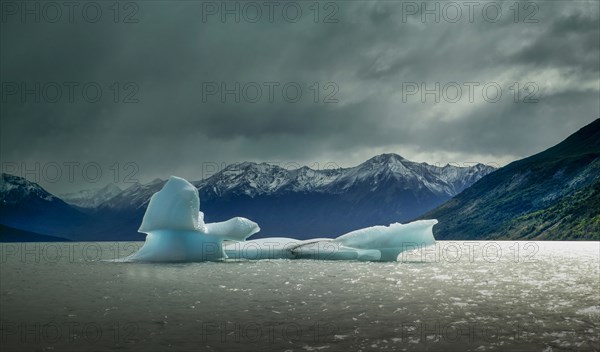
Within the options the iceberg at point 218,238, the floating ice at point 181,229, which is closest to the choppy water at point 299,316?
the floating ice at point 181,229

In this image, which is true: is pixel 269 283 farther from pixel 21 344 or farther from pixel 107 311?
pixel 21 344

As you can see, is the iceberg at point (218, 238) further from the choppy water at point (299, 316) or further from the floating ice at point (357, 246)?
the choppy water at point (299, 316)

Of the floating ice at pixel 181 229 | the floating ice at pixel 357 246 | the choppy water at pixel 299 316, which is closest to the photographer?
the choppy water at pixel 299 316

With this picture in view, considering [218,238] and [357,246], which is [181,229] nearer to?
[218,238]

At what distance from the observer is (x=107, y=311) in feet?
72.8

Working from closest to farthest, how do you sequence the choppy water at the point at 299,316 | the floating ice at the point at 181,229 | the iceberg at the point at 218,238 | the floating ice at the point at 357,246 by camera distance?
the choppy water at the point at 299,316 → the floating ice at the point at 181,229 → the iceberg at the point at 218,238 → the floating ice at the point at 357,246

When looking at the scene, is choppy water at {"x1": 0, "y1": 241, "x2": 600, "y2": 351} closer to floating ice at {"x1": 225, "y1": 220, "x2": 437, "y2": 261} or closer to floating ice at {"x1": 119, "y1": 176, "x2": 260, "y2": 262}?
floating ice at {"x1": 119, "y1": 176, "x2": 260, "y2": 262}

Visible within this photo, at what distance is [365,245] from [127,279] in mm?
32270

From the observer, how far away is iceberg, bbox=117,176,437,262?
52.9 metres

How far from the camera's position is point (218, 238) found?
59.2 meters

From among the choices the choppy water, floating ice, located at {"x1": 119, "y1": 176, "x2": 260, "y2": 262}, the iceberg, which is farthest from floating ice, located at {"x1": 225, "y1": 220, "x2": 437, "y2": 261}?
the choppy water

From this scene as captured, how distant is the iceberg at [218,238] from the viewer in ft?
173

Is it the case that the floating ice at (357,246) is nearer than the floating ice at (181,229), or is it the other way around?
the floating ice at (181,229)

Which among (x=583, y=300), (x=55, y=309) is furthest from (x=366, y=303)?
(x=55, y=309)
